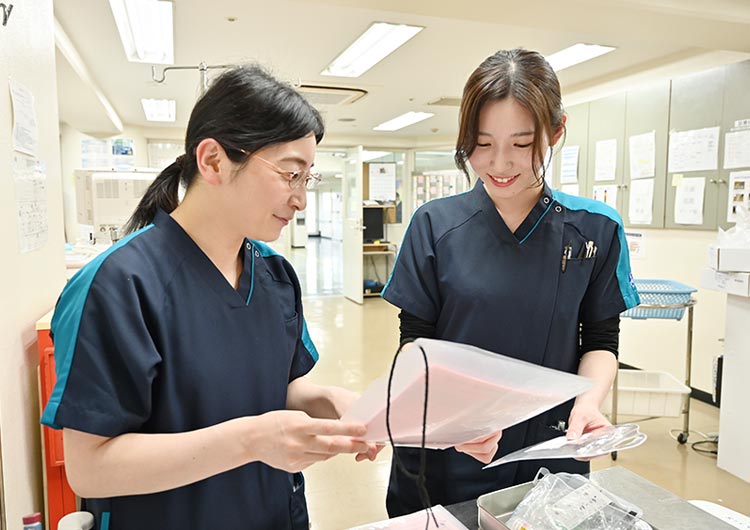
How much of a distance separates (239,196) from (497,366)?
50 centimetres

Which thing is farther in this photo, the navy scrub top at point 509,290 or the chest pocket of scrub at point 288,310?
the navy scrub top at point 509,290

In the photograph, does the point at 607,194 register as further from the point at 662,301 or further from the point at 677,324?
the point at 662,301

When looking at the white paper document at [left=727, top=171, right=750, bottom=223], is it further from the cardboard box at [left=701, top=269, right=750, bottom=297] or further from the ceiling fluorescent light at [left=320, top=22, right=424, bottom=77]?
the ceiling fluorescent light at [left=320, top=22, right=424, bottom=77]

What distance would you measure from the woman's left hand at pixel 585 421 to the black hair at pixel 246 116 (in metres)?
0.74

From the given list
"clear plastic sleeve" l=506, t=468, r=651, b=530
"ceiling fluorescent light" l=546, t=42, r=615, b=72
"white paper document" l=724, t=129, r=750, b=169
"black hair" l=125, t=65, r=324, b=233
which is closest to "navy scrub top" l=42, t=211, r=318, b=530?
"black hair" l=125, t=65, r=324, b=233

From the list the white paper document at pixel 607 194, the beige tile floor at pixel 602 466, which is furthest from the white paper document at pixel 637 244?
the beige tile floor at pixel 602 466

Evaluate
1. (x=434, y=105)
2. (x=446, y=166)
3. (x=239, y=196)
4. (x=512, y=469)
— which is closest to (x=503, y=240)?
(x=512, y=469)

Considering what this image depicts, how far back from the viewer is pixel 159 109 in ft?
21.1

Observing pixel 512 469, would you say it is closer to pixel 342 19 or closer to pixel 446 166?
pixel 342 19

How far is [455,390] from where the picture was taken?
67cm

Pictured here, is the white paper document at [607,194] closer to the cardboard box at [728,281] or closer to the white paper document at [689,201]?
the white paper document at [689,201]

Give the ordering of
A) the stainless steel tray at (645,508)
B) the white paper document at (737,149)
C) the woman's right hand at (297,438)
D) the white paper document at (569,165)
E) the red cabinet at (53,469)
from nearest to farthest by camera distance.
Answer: the woman's right hand at (297,438), the stainless steel tray at (645,508), the red cabinet at (53,469), the white paper document at (737,149), the white paper document at (569,165)

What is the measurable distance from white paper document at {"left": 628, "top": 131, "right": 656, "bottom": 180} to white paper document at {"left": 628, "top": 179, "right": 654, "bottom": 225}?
0.06 meters

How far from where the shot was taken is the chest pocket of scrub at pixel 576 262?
1.22 m
